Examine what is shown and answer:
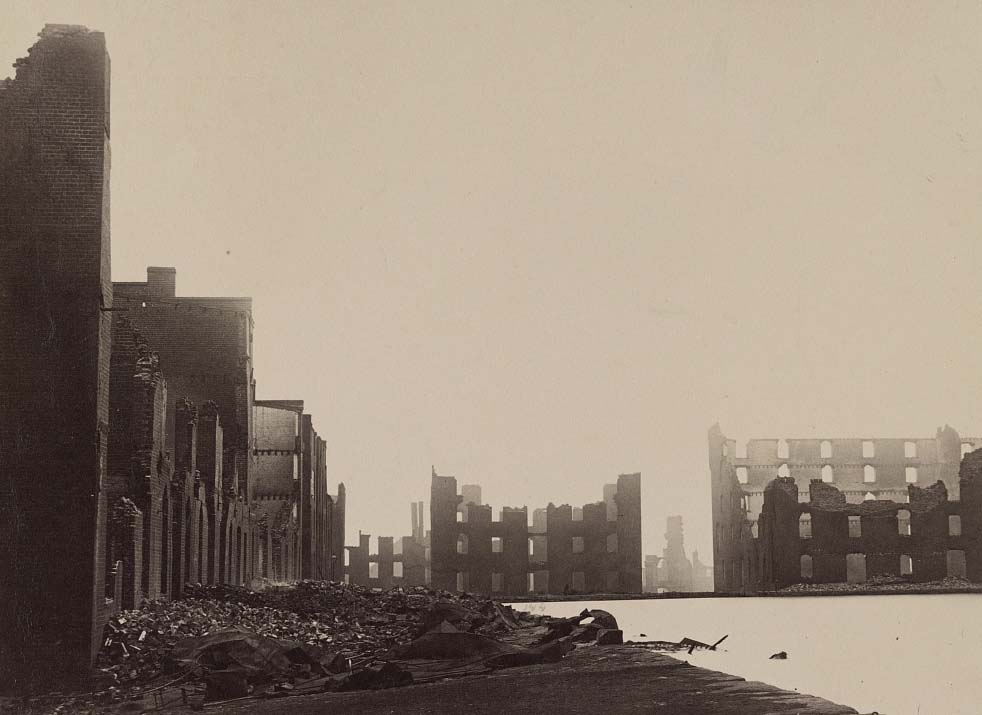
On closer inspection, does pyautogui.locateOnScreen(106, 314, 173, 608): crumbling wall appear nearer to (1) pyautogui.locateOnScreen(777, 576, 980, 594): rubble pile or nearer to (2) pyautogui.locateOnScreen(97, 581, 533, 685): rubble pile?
(2) pyautogui.locateOnScreen(97, 581, 533, 685): rubble pile

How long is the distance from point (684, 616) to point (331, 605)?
1212cm

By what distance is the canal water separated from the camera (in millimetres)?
14141

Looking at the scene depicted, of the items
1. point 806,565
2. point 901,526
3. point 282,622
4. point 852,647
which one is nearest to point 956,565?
point 901,526

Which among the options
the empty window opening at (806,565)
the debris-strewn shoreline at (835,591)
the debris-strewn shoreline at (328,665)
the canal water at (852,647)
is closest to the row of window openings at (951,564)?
the empty window opening at (806,565)

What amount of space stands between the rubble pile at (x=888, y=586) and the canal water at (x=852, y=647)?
1115 centimetres

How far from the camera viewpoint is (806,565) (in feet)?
185

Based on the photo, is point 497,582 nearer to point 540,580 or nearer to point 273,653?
point 540,580

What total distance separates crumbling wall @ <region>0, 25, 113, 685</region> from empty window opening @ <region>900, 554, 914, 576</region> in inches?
→ 1886

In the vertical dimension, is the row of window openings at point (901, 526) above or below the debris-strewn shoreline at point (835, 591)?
above

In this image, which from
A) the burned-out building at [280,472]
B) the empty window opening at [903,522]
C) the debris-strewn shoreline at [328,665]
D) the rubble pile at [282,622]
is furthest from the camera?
the empty window opening at [903,522]

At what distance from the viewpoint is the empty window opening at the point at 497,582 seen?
60872 mm

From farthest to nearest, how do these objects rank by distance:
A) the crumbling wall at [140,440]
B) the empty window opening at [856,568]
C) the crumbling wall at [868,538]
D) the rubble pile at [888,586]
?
the empty window opening at [856,568], the crumbling wall at [868,538], the rubble pile at [888,586], the crumbling wall at [140,440]

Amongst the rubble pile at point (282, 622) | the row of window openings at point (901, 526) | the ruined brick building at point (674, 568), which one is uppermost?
the row of window openings at point (901, 526)

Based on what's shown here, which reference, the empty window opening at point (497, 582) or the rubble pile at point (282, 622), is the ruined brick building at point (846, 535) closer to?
the empty window opening at point (497, 582)
